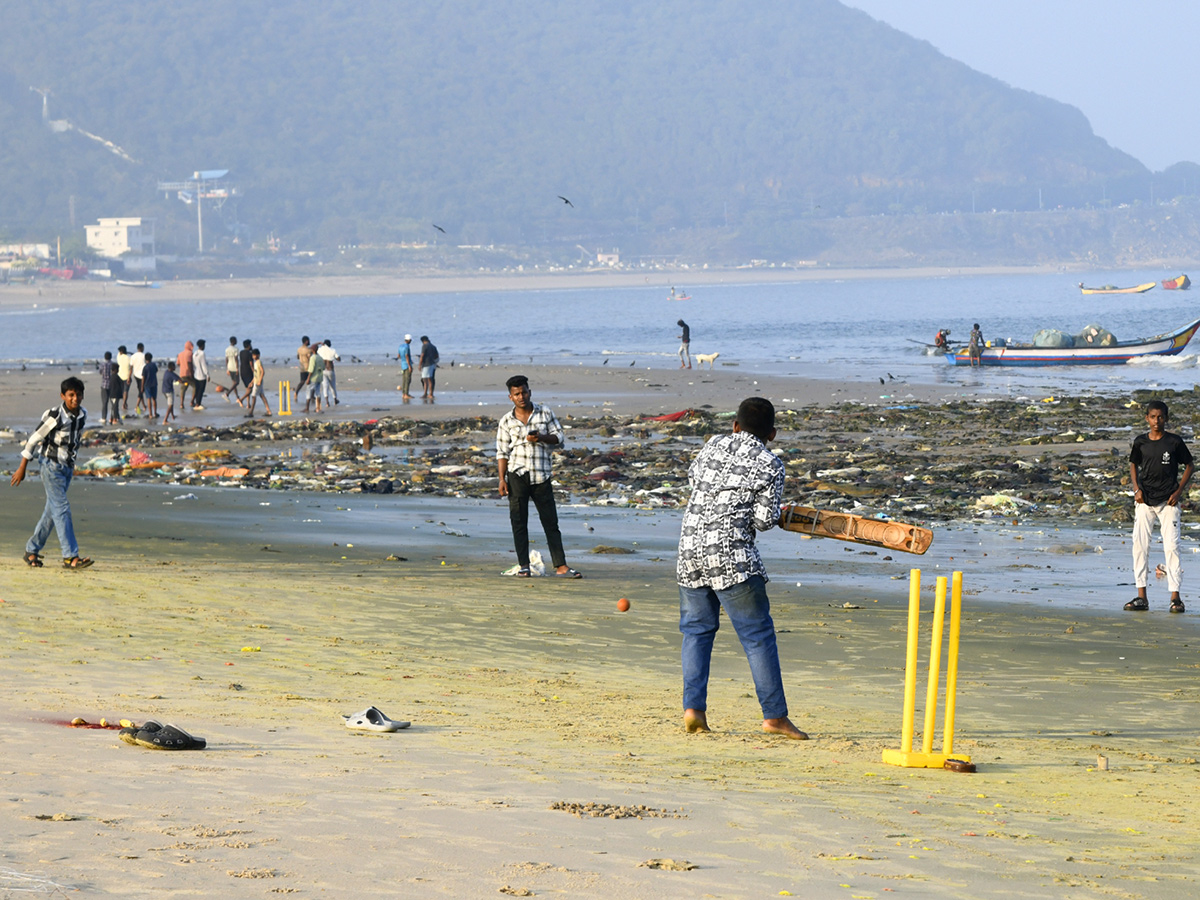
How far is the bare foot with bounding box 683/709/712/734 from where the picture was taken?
749cm

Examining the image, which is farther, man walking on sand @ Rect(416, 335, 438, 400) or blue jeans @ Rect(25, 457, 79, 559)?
man walking on sand @ Rect(416, 335, 438, 400)

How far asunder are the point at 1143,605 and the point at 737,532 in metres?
5.56

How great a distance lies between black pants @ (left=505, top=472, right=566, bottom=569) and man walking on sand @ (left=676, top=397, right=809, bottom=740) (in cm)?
471

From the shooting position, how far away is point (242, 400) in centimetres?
3475

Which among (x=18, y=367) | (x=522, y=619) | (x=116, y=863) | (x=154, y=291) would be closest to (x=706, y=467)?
(x=116, y=863)

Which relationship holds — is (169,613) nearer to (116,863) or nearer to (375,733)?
(375,733)

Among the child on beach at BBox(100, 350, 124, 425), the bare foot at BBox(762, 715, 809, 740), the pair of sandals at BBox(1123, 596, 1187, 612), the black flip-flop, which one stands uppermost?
the child on beach at BBox(100, 350, 124, 425)

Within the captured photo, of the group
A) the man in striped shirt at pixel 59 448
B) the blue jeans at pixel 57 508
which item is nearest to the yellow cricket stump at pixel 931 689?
the man in striped shirt at pixel 59 448

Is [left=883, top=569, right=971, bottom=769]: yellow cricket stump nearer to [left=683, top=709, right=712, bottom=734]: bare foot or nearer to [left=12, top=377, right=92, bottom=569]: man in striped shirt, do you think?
[left=683, top=709, right=712, bottom=734]: bare foot

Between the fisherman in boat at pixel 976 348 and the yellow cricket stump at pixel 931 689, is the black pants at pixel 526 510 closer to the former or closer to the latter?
the yellow cricket stump at pixel 931 689

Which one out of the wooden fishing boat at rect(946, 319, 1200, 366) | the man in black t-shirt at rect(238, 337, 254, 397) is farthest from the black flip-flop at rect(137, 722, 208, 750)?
the wooden fishing boat at rect(946, 319, 1200, 366)

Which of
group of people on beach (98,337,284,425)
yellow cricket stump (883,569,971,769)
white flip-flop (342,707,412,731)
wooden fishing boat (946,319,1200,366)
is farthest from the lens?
wooden fishing boat (946,319,1200,366)

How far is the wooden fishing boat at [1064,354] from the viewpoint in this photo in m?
45.8

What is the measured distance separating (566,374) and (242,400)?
13.9m
